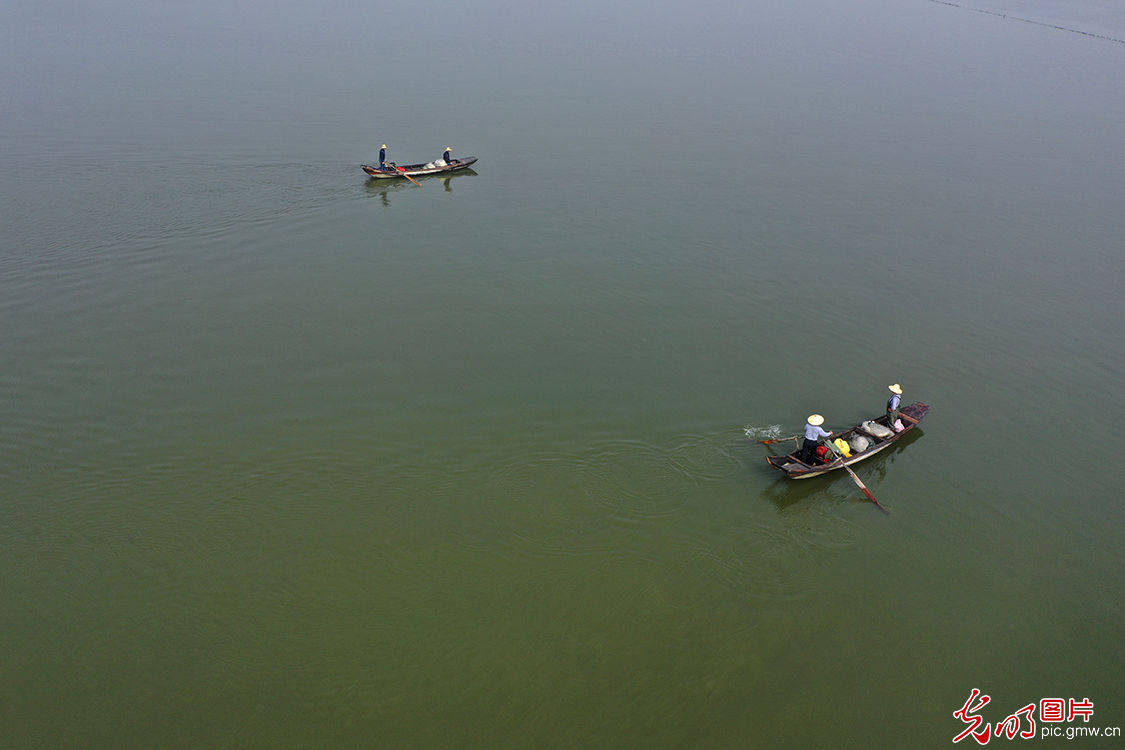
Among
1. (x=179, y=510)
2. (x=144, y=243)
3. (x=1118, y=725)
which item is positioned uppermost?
(x=144, y=243)

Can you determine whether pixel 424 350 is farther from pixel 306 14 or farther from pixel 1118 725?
pixel 306 14

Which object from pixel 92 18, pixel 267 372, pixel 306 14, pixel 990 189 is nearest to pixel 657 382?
pixel 267 372

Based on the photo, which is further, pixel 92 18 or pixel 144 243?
pixel 92 18

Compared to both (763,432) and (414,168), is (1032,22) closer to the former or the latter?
(414,168)

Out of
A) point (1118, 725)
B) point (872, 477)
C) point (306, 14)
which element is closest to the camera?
point (1118, 725)

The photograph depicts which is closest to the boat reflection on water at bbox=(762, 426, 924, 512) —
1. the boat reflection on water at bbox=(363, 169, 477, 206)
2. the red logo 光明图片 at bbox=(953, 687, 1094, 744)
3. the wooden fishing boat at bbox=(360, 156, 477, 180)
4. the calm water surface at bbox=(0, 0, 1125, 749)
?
the calm water surface at bbox=(0, 0, 1125, 749)

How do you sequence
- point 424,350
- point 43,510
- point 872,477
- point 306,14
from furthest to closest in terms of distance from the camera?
point 306,14, point 424,350, point 872,477, point 43,510

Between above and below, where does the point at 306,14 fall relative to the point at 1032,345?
above
